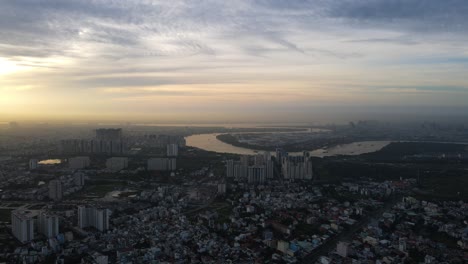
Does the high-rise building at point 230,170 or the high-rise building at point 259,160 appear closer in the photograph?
the high-rise building at point 230,170

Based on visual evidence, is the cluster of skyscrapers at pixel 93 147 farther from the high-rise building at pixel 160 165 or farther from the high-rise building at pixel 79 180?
the high-rise building at pixel 79 180

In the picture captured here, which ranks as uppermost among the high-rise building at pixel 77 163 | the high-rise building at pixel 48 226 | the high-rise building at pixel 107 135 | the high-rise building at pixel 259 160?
the high-rise building at pixel 107 135

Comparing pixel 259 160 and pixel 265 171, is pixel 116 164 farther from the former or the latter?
pixel 265 171

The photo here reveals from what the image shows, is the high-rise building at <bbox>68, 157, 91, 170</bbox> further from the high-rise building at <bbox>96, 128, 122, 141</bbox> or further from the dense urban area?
the high-rise building at <bbox>96, 128, 122, 141</bbox>

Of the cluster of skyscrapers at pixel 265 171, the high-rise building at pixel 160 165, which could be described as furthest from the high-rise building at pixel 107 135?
the cluster of skyscrapers at pixel 265 171

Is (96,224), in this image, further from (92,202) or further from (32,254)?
(92,202)

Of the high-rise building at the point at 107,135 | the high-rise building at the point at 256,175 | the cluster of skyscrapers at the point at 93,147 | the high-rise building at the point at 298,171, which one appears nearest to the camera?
the high-rise building at the point at 256,175
